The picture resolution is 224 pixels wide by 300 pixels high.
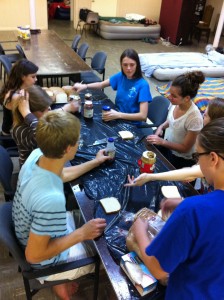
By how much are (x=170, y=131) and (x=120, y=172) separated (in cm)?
84

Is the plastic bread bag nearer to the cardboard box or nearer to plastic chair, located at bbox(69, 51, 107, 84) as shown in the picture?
the cardboard box

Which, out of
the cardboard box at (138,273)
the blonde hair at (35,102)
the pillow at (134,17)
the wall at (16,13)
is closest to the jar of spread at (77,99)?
the blonde hair at (35,102)

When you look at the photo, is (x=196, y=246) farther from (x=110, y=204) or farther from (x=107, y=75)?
(x=107, y=75)

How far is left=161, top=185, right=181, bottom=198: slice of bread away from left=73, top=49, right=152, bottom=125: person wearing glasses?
3.24 ft

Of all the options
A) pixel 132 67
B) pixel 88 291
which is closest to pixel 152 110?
pixel 132 67

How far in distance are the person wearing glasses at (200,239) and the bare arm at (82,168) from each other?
87 cm

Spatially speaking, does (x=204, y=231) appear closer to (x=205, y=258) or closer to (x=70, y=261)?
(x=205, y=258)

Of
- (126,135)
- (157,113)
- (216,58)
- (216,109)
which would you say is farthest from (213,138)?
(216,58)

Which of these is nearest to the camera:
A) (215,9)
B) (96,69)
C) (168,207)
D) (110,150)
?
(168,207)

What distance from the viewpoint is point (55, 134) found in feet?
4.17

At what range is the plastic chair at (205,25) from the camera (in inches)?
351

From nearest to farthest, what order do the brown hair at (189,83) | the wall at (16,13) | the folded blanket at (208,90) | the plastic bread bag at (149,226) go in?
the plastic bread bag at (149,226)
the brown hair at (189,83)
the folded blanket at (208,90)
the wall at (16,13)

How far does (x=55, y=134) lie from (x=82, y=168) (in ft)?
1.95

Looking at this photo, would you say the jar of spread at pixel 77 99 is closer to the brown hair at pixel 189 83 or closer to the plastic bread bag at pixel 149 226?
the brown hair at pixel 189 83
